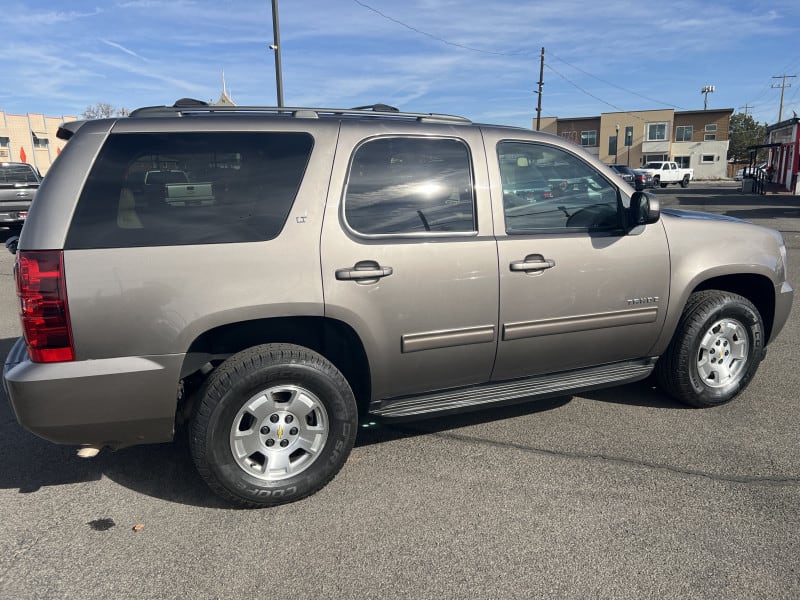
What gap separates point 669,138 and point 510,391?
2757 inches

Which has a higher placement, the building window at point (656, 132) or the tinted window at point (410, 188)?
the building window at point (656, 132)

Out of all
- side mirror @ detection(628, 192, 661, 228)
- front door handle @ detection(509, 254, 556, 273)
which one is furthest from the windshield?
side mirror @ detection(628, 192, 661, 228)

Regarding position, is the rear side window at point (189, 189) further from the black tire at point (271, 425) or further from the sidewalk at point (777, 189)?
the sidewalk at point (777, 189)

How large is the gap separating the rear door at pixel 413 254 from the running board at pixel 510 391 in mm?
83

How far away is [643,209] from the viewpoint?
11.9 ft

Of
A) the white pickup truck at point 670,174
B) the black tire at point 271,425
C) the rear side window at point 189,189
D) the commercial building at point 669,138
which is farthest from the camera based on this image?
the commercial building at point 669,138

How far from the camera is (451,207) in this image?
10.9 ft

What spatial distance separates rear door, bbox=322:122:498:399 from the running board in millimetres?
83

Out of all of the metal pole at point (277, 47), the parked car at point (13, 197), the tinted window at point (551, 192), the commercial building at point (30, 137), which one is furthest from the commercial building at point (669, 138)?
the tinted window at point (551, 192)

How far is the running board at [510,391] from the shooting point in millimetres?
3371

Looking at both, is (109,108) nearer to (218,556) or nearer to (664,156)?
(664,156)

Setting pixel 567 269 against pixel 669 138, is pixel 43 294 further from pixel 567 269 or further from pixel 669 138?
pixel 669 138

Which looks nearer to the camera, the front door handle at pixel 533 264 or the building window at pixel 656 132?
the front door handle at pixel 533 264

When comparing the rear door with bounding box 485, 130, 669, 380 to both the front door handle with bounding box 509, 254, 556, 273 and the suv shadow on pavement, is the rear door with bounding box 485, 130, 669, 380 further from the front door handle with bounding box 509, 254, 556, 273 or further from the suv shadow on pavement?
the suv shadow on pavement
